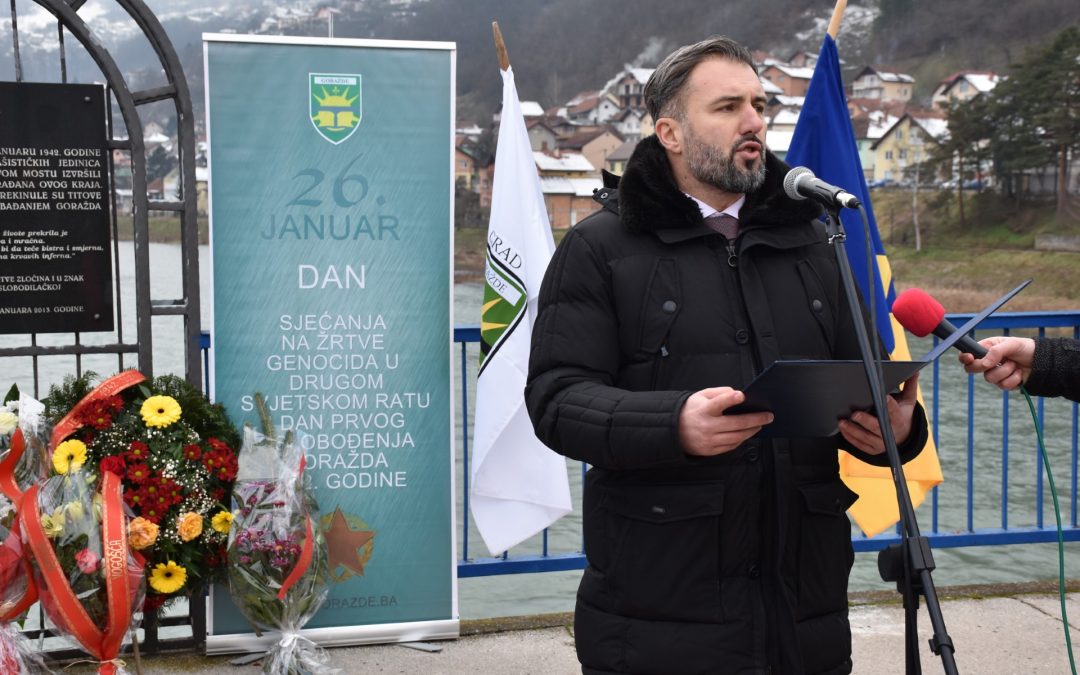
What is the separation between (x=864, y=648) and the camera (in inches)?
146

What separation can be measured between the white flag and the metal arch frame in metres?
0.95

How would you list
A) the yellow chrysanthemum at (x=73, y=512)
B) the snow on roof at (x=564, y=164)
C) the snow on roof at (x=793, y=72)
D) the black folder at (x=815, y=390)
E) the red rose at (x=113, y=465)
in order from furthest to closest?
the snow on roof at (x=793, y=72), the snow on roof at (x=564, y=164), the red rose at (x=113, y=465), the yellow chrysanthemum at (x=73, y=512), the black folder at (x=815, y=390)

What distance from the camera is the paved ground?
138 inches

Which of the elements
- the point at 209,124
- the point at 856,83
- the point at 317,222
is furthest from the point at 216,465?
the point at 856,83

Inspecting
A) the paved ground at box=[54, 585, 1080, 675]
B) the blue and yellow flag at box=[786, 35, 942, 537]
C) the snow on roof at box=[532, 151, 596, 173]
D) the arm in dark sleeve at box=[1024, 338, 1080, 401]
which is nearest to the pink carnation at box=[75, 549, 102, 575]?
the paved ground at box=[54, 585, 1080, 675]

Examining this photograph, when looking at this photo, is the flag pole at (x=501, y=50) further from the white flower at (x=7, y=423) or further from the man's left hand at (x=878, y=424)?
the man's left hand at (x=878, y=424)

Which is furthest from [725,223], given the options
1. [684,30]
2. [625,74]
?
[684,30]

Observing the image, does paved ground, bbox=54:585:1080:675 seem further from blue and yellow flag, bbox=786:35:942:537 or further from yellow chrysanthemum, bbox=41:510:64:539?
yellow chrysanthemum, bbox=41:510:64:539

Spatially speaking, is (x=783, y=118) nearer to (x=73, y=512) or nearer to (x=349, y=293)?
(x=349, y=293)

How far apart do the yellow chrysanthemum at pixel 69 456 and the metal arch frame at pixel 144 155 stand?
0.45 metres

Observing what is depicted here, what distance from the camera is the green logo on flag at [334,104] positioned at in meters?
3.56

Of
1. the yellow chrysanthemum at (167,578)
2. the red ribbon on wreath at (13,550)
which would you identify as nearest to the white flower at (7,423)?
the red ribbon on wreath at (13,550)

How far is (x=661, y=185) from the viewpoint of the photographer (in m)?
2.00

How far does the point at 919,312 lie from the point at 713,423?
15.3 inches
